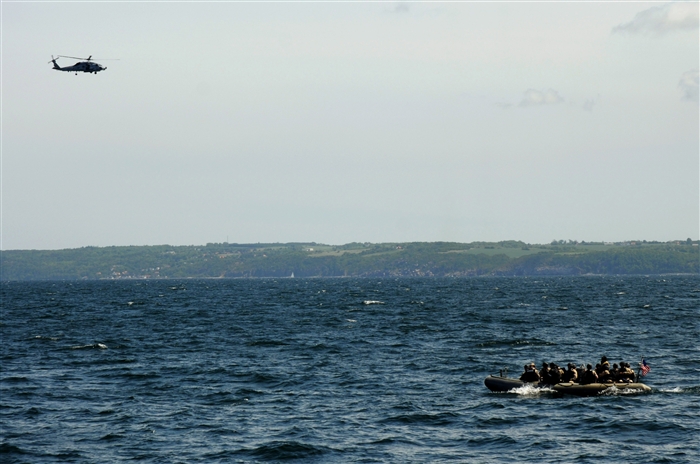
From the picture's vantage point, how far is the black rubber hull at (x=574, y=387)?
43.0 metres

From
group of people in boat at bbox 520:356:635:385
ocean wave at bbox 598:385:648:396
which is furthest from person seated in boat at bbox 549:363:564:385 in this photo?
ocean wave at bbox 598:385:648:396

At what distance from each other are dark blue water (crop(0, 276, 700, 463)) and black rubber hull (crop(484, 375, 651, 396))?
0.64m

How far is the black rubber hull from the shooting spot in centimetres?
4303

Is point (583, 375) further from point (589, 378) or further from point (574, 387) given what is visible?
point (574, 387)

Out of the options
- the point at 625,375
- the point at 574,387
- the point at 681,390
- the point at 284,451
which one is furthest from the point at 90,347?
the point at 681,390

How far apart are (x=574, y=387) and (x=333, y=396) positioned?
40.1 ft

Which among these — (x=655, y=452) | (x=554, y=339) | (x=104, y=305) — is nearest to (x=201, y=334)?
(x=554, y=339)

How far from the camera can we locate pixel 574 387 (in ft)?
141

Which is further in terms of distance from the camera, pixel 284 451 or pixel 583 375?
pixel 583 375

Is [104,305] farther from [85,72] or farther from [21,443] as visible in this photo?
[21,443]

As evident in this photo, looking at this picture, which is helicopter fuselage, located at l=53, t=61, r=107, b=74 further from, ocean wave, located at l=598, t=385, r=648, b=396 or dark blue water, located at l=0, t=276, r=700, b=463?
ocean wave, located at l=598, t=385, r=648, b=396

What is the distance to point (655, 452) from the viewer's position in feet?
104

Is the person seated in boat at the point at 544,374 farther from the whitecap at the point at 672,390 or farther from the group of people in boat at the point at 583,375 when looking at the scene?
the whitecap at the point at 672,390

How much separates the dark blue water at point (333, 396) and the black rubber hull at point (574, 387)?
2.11 feet
